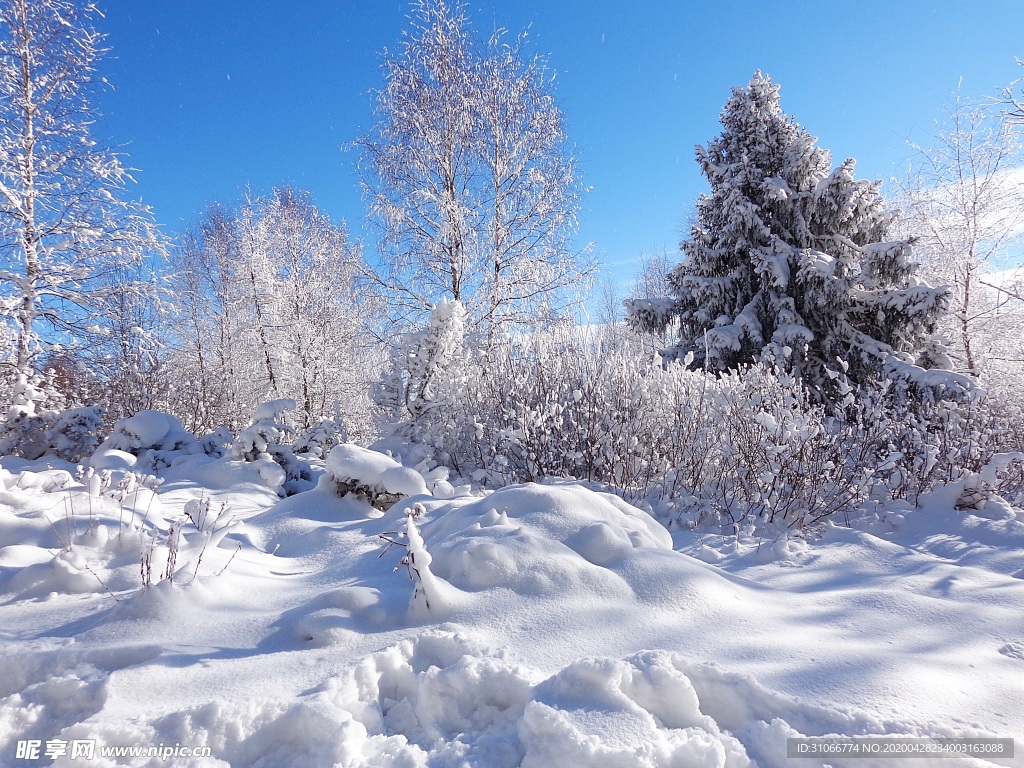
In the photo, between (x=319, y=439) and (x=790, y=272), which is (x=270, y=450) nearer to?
(x=319, y=439)

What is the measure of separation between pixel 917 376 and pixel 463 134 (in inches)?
332

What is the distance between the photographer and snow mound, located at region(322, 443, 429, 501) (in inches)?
171

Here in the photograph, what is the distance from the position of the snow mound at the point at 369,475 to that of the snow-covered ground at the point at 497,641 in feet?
2.92

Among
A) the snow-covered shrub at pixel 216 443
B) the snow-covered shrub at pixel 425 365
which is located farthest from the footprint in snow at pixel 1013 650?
the snow-covered shrub at pixel 216 443

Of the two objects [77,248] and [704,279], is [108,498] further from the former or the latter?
[704,279]

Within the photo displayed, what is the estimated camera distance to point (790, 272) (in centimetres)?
834

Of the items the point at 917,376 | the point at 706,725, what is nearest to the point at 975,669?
the point at 706,725

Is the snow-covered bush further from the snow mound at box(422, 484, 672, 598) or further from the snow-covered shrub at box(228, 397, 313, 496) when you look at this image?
the snow-covered shrub at box(228, 397, 313, 496)

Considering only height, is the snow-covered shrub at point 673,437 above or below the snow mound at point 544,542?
above

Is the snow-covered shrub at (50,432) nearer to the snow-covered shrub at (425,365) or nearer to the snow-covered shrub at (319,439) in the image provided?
the snow-covered shrub at (319,439)

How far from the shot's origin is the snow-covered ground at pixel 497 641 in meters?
1.51

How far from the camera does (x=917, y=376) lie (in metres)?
6.95

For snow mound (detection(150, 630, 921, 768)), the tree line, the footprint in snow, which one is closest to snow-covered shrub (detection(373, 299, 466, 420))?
the tree line

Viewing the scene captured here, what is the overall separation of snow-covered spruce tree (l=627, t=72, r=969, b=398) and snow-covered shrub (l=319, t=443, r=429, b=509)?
5.49 metres
